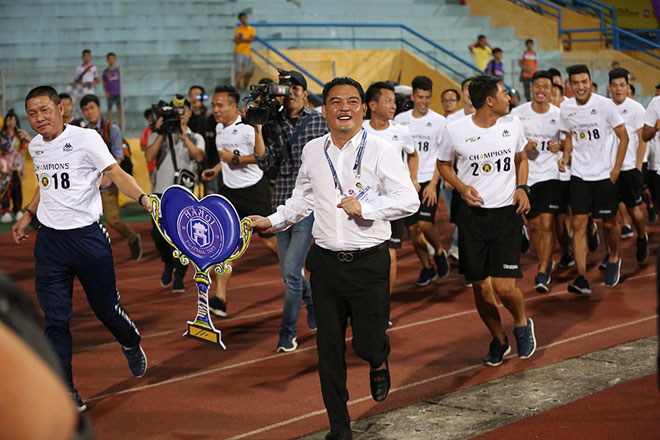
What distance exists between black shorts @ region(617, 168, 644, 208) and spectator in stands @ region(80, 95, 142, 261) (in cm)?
604

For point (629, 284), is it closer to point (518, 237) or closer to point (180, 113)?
point (518, 237)

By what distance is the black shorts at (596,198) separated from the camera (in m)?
10.0

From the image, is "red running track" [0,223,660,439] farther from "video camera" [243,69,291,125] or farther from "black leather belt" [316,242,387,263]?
"video camera" [243,69,291,125]

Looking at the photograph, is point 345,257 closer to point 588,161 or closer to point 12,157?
point 588,161

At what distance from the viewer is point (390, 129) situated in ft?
29.8

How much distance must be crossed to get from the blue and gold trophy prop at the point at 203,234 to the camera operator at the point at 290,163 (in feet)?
→ 5.53

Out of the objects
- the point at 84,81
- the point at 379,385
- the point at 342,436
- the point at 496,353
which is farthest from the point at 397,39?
the point at 342,436

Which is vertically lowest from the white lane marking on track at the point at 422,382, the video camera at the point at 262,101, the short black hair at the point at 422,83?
the white lane marking on track at the point at 422,382

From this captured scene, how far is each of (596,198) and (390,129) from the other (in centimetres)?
257

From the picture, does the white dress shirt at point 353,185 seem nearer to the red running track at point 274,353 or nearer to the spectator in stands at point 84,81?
the red running track at point 274,353

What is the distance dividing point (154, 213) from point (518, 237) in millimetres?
2790

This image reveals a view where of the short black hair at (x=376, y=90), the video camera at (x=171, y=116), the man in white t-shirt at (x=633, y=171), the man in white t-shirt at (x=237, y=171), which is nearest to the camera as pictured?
the short black hair at (x=376, y=90)

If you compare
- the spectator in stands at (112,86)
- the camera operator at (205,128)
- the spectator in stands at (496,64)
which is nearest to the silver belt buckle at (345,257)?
the camera operator at (205,128)

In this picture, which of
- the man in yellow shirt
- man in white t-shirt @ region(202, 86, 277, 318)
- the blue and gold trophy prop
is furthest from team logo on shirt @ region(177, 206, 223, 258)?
the man in yellow shirt
